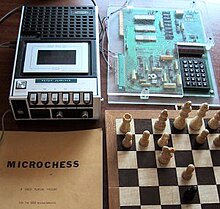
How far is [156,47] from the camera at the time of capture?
1.11 m

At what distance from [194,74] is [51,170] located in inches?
19.7

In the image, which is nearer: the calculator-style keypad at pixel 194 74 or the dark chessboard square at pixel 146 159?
the dark chessboard square at pixel 146 159

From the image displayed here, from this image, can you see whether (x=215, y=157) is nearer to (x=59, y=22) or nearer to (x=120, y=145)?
(x=120, y=145)

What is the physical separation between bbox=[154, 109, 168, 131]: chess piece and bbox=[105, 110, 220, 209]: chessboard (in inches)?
0.5

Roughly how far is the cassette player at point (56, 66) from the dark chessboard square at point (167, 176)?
22cm

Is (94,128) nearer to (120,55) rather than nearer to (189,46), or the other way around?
(120,55)

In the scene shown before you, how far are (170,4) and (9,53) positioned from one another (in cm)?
56

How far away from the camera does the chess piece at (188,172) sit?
0.84 metres

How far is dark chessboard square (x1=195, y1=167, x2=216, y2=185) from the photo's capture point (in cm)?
89

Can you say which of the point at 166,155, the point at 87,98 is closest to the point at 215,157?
the point at 166,155

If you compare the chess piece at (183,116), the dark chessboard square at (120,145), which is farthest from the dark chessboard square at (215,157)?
the dark chessboard square at (120,145)

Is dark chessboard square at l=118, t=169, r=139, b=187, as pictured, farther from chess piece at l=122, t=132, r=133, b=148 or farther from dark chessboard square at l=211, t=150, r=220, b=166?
dark chessboard square at l=211, t=150, r=220, b=166

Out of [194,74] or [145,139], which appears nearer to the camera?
[145,139]

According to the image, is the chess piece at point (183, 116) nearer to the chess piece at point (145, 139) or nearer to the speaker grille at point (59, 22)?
the chess piece at point (145, 139)
